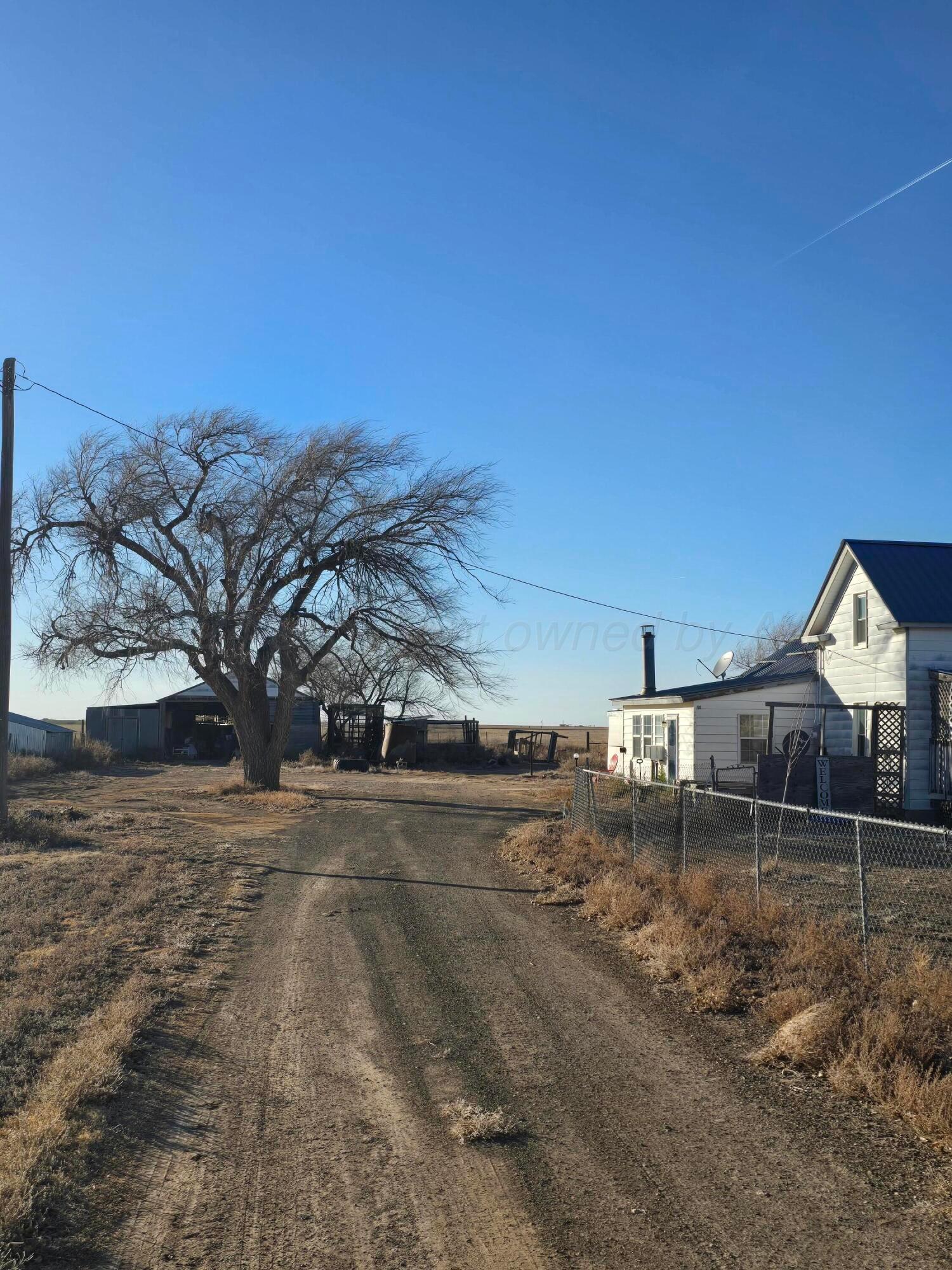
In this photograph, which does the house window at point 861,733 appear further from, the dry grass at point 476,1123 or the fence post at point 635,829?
the dry grass at point 476,1123

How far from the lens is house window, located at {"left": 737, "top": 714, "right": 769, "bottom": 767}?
23.3 meters

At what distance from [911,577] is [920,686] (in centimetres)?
261

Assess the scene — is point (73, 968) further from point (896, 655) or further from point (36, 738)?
point (36, 738)

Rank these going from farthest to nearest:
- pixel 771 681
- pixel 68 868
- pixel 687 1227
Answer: pixel 771 681 → pixel 68 868 → pixel 687 1227

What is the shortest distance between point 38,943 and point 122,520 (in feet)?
57.7

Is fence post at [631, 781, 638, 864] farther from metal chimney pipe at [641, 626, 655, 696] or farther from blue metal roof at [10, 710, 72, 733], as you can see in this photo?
blue metal roof at [10, 710, 72, 733]

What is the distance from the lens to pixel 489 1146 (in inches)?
189

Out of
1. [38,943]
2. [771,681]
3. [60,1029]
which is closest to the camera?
[60,1029]

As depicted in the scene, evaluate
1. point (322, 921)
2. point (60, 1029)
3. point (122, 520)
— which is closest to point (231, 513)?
point (122, 520)

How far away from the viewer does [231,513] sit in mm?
25391

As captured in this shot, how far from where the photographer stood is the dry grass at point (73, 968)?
4434 mm

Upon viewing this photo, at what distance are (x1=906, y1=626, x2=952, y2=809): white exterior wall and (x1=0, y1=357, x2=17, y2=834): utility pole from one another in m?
16.8

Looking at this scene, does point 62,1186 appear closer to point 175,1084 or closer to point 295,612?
point 175,1084

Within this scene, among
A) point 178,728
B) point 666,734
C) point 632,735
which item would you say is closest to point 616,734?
point 632,735
